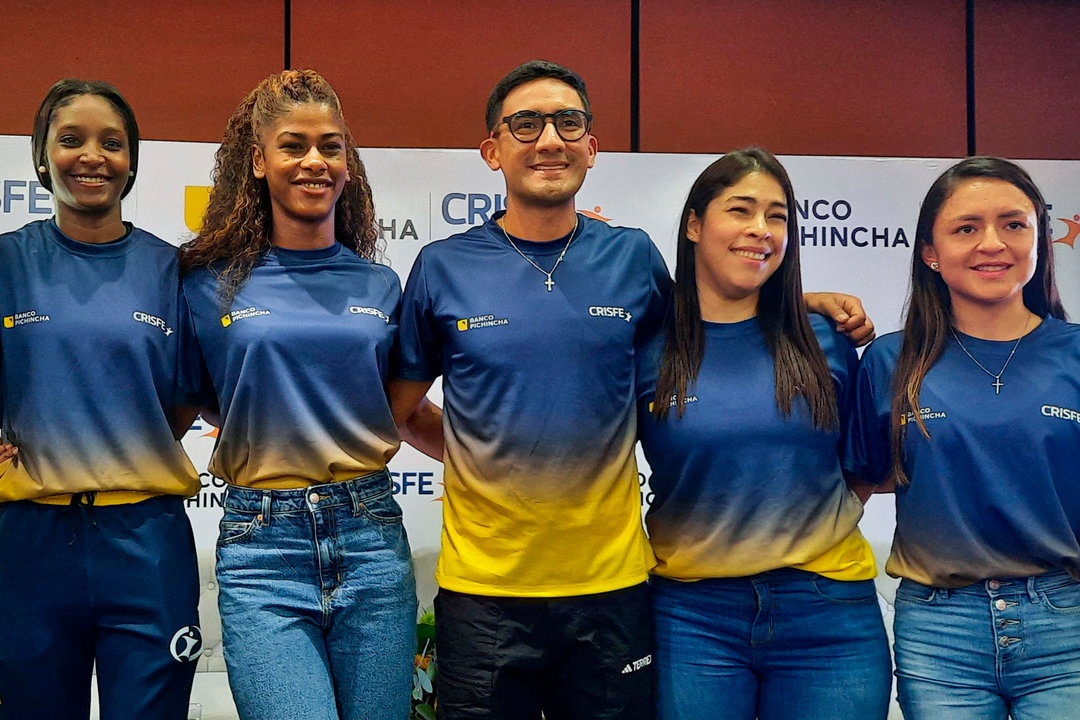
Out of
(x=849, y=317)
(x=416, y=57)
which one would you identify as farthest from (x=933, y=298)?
(x=416, y=57)

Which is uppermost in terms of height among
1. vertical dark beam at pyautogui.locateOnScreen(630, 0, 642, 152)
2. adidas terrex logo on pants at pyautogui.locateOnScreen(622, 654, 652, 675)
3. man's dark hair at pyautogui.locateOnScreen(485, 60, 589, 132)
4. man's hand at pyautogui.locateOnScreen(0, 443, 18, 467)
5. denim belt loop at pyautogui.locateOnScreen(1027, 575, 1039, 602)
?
vertical dark beam at pyautogui.locateOnScreen(630, 0, 642, 152)

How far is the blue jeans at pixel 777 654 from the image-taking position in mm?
2047

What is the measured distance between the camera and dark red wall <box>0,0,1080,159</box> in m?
4.17

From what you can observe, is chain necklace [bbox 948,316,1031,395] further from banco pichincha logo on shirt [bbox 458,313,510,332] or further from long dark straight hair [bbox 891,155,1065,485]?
banco pichincha logo on shirt [bbox 458,313,510,332]

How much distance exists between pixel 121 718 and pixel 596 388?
1178 millimetres

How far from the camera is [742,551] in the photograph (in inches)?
82.0

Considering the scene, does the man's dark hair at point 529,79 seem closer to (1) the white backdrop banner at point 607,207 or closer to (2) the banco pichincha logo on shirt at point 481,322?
(2) the banco pichincha logo on shirt at point 481,322

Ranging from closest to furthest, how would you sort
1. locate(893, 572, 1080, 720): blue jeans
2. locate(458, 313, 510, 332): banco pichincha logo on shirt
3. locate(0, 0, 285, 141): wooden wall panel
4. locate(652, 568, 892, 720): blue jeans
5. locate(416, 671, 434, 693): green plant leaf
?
locate(893, 572, 1080, 720): blue jeans, locate(652, 568, 892, 720): blue jeans, locate(458, 313, 510, 332): banco pichincha logo on shirt, locate(416, 671, 434, 693): green plant leaf, locate(0, 0, 285, 141): wooden wall panel

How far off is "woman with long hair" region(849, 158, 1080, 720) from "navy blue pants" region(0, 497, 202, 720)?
5.04ft

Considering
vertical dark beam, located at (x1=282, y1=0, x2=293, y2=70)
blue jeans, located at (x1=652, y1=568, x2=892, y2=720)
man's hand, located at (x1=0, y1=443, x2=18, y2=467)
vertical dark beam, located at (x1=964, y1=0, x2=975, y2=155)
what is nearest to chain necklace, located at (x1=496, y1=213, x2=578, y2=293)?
blue jeans, located at (x1=652, y1=568, x2=892, y2=720)

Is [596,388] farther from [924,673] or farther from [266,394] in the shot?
[924,673]

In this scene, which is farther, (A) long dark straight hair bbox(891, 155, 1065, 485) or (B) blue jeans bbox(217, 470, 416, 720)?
(A) long dark straight hair bbox(891, 155, 1065, 485)

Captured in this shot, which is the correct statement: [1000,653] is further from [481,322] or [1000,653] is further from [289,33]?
[289,33]

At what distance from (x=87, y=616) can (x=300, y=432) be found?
1.85 feet
